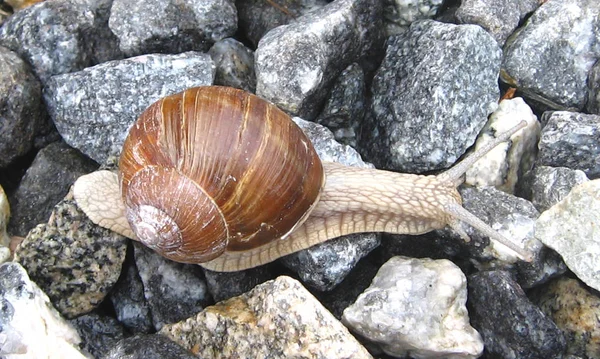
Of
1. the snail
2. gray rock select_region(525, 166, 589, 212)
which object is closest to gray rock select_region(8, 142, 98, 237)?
the snail

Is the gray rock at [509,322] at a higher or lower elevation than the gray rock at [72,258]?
lower

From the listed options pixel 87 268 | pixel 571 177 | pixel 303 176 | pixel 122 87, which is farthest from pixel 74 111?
pixel 571 177

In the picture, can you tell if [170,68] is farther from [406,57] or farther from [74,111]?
[406,57]

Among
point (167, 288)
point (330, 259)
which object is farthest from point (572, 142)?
point (167, 288)

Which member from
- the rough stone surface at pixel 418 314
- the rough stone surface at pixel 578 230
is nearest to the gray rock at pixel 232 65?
the rough stone surface at pixel 418 314

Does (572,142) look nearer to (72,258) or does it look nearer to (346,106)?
(346,106)

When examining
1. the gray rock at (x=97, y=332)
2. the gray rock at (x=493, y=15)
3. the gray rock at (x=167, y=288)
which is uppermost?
the gray rock at (x=493, y=15)

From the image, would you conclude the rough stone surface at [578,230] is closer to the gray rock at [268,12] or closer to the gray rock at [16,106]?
the gray rock at [268,12]
